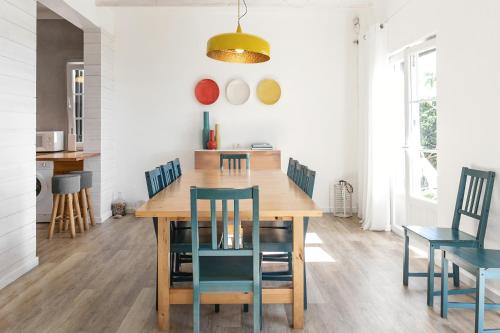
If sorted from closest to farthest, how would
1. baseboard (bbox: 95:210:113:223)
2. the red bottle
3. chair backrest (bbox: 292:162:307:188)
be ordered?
1. chair backrest (bbox: 292:162:307:188)
2. baseboard (bbox: 95:210:113:223)
3. the red bottle

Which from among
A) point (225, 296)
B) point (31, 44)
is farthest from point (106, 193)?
point (225, 296)

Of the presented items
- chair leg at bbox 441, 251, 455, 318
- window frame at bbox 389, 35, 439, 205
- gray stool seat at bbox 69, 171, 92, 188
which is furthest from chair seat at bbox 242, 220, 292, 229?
gray stool seat at bbox 69, 171, 92, 188

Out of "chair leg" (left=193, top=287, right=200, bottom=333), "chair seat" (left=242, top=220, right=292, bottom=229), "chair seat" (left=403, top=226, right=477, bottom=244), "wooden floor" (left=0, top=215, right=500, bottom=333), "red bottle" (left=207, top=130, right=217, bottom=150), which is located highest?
"red bottle" (left=207, top=130, right=217, bottom=150)

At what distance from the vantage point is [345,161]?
6355 millimetres

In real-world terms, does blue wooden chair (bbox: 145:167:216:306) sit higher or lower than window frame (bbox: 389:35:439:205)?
lower

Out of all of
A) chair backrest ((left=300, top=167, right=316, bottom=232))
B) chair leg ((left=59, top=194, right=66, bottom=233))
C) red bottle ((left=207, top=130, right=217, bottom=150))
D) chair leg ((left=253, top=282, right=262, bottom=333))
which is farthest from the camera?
red bottle ((left=207, top=130, right=217, bottom=150))

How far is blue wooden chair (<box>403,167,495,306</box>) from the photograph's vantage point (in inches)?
113

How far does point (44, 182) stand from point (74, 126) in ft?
5.41

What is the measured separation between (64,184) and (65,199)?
61cm

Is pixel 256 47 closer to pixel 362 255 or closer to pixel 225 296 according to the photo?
pixel 225 296

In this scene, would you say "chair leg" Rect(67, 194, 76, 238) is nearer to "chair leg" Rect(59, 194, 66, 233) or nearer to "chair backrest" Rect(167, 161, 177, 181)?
"chair leg" Rect(59, 194, 66, 233)

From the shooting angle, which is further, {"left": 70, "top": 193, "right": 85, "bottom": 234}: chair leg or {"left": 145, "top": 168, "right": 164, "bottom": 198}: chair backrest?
{"left": 70, "top": 193, "right": 85, "bottom": 234}: chair leg

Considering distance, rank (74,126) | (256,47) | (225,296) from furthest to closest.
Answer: (74,126), (256,47), (225,296)

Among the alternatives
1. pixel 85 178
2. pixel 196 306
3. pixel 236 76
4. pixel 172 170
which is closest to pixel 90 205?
pixel 85 178
